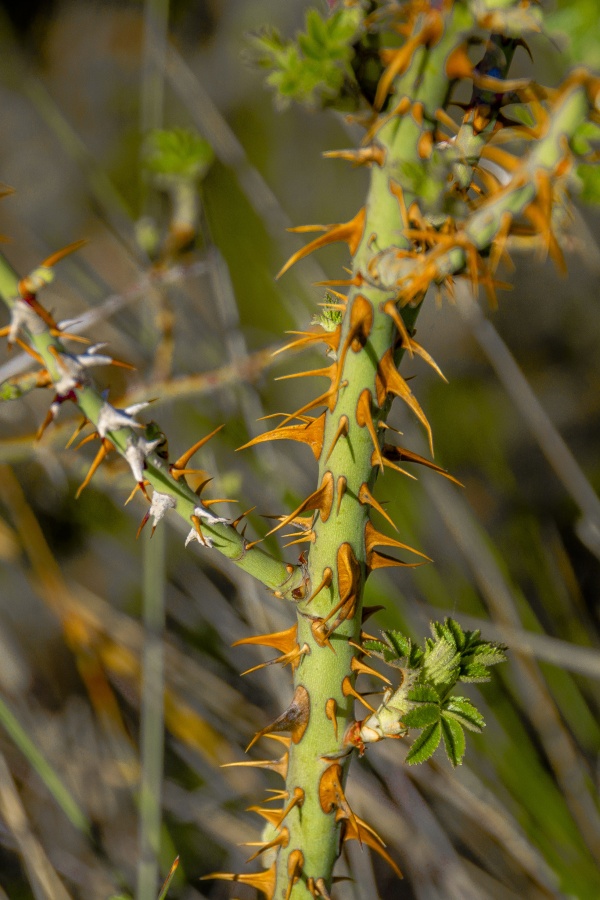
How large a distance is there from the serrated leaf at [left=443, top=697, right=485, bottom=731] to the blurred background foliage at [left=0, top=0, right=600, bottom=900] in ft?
1.10

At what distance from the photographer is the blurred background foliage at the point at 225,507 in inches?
33.1

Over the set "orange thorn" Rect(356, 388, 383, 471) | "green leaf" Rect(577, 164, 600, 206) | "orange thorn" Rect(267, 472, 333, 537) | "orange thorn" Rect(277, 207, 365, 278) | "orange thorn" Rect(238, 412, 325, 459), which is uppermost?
"orange thorn" Rect(277, 207, 365, 278)

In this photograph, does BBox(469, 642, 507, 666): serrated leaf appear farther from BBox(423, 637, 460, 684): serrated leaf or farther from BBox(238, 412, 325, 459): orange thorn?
BBox(238, 412, 325, 459): orange thorn

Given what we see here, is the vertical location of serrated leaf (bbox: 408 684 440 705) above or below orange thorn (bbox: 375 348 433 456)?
below

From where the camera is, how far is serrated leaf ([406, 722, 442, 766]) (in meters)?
0.31

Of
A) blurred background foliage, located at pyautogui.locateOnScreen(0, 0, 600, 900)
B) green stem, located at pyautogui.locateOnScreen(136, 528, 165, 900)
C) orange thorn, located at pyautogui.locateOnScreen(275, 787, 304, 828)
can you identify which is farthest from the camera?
blurred background foliage, located at pyautogui.locateOnScreen(0, 0, 600, 900)

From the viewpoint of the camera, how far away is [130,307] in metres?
1.29

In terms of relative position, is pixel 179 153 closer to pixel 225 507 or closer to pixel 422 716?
pixel 225 507

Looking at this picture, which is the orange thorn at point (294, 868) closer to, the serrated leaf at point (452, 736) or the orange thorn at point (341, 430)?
the serrated leaf at point (452, 736)

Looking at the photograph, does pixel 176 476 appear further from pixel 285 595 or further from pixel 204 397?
pixel 204 397

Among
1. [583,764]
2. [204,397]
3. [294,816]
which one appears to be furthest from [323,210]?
[294,816]

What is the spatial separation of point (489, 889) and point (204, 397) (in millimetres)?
786

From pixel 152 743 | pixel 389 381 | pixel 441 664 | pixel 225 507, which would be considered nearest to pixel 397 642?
pixel 441 664

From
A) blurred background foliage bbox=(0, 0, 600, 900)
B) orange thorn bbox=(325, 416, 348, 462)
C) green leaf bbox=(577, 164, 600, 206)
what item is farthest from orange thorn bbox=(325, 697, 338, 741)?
blurred background foliage bbox=(0, 0, 600, 900)
